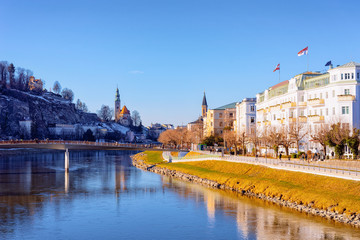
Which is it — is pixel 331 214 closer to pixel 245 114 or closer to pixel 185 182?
pixel 185 182

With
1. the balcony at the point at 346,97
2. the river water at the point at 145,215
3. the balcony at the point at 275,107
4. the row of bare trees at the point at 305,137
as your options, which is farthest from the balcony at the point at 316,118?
the river water at the point at 145,215

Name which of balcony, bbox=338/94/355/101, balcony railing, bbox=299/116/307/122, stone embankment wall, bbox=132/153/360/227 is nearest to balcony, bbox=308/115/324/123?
balcony railing, bbox=299/116/307/122

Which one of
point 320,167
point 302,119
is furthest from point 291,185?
point 302,119

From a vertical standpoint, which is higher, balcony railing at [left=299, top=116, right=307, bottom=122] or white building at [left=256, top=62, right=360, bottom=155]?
white building at [left=256, top=62, right=360, bottom=155]

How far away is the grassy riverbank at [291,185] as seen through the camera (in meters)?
42.0

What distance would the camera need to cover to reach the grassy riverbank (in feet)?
138

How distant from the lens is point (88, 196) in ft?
196

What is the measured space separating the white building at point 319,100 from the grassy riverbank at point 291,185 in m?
15.5

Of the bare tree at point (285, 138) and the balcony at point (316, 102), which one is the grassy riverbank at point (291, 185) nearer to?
the bare tree at point (285, 138)

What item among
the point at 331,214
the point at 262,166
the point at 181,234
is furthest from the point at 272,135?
the point at 181,234

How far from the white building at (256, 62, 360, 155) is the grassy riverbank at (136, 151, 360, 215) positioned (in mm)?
15499

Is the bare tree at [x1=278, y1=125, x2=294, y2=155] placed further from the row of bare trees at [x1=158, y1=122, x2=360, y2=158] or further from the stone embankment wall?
the stone embankment wall

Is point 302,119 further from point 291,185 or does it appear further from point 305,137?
point 291,185

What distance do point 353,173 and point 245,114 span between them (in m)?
71.2
